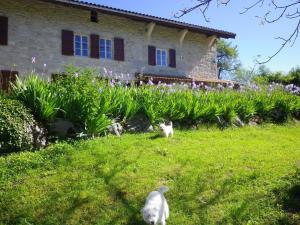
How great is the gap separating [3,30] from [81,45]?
11.3 feet

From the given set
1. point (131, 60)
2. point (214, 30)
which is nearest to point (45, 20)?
point (131, 60)

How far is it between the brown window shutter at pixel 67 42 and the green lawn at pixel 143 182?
10.2m

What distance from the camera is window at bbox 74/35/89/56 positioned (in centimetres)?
1830

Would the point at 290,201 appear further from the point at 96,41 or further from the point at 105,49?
the point at 105,49

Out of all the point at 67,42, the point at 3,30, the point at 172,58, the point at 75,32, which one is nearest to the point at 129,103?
the point at 3,30

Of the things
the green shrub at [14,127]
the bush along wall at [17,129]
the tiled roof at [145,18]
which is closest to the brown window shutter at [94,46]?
the tiled roof at [145,18]

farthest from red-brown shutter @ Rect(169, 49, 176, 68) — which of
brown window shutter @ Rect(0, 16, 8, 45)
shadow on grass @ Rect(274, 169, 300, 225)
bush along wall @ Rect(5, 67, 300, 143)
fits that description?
shadow on grass @ Rect(274, 169, 300, 225)

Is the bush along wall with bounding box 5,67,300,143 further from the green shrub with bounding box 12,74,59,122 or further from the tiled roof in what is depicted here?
the tiled roof

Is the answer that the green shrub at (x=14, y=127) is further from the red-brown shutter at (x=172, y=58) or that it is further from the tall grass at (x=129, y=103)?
the red-brown shutter at (x=172, y=58)

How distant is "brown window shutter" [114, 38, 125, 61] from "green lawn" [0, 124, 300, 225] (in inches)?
442

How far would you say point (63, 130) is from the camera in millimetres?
8383

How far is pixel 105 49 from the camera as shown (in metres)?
19.2

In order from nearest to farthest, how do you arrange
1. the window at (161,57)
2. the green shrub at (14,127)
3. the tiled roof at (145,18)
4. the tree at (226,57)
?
1. the green shrub at (14,127)
2. the tiled roof at (145,18)
3. the window at (161,57)
4. the tree at (226,57)

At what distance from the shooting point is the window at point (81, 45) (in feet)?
60.0
